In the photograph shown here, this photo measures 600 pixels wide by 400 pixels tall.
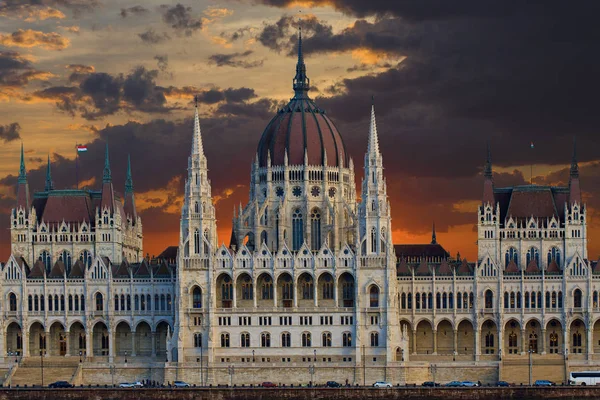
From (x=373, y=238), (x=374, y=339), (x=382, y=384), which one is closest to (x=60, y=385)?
(x=382, y=384)

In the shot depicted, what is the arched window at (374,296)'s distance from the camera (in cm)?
19838

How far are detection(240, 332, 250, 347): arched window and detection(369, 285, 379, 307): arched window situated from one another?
1326 centimetres

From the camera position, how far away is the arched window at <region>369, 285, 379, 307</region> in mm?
198375

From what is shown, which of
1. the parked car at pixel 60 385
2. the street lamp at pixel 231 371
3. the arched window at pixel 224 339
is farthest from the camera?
the arched window at pixel 224 339

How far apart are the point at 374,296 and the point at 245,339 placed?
1419 cm

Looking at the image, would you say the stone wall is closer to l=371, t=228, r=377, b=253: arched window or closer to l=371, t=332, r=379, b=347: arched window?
l=371, t=332, r=379, b=347: arched window

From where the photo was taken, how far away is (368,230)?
199500mm

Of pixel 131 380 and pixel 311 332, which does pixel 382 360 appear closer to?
pixel 311 332

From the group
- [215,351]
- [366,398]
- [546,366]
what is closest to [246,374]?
[215,351]

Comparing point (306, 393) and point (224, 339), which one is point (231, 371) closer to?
point (224, 339)

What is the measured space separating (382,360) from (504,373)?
1256cm

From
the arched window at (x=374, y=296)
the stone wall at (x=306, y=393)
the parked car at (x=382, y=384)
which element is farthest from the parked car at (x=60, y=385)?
the arched window at (x=374, y=296)

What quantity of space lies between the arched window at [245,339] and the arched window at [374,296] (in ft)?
43.5

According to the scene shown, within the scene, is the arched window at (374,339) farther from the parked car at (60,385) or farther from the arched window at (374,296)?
the parked car at (60,385)
